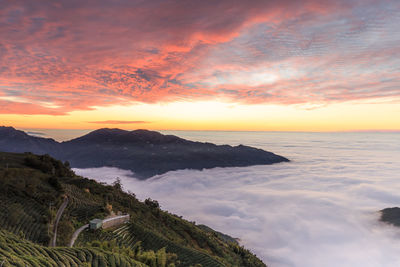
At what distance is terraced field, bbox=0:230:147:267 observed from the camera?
8773 millimetres

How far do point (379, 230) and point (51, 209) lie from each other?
646ft

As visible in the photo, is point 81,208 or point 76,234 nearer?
point 76,234

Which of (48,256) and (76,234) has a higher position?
(48,256)

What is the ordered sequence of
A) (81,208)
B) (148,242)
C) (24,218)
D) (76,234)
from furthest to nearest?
1. (81,208)
2. (148,242)
3. (76,234)
4. (24,218)

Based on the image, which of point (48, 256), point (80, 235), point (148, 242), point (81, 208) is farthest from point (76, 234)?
point (48, 256)

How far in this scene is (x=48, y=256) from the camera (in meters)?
10.4

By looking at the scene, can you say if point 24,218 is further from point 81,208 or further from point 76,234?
point 81,208

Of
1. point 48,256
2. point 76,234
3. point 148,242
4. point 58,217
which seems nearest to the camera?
point 48,256

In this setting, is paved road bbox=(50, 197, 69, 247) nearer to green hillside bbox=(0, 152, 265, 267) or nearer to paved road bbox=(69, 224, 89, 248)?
green hillside bbox=(0, 152, 265, 267)

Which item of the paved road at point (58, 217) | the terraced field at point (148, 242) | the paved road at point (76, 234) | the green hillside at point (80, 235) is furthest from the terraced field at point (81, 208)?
the terraced field at point (148, 242)

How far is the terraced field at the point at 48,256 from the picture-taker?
8773mm

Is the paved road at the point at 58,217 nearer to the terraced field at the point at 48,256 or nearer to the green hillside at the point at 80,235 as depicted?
the green hillside at the point at 80,235

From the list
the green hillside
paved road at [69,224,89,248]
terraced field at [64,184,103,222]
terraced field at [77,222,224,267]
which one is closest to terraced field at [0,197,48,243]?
the green hillside

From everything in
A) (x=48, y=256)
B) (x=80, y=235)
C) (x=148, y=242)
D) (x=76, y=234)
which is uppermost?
(x=48, y=256)
